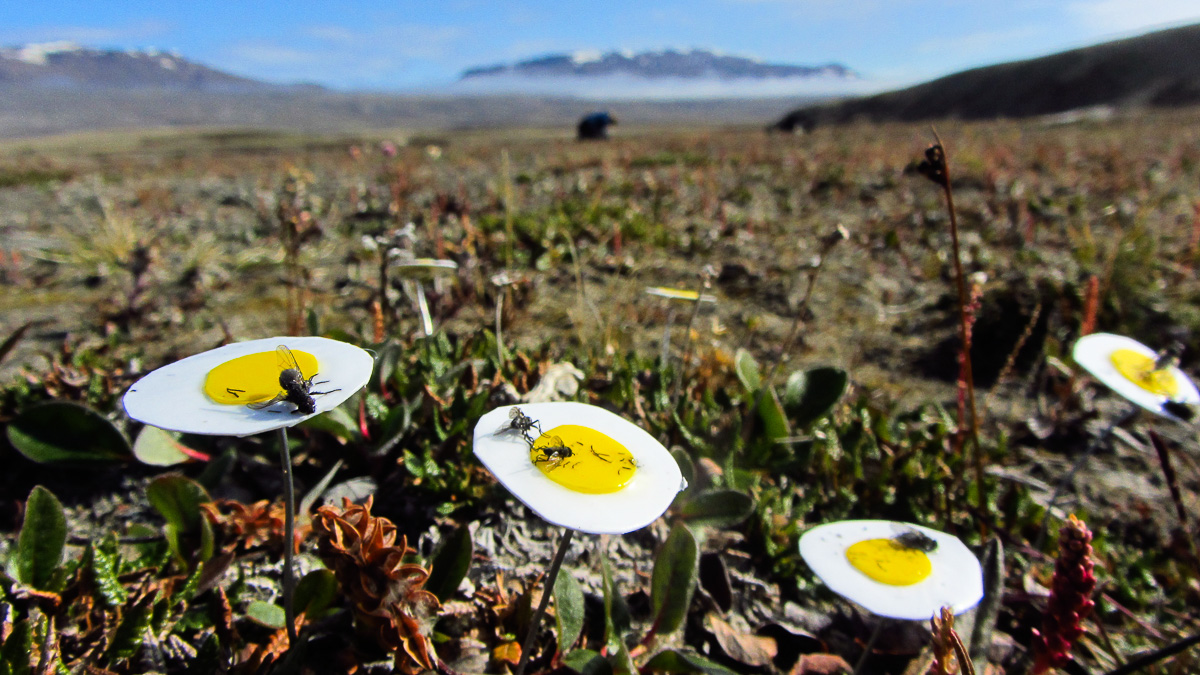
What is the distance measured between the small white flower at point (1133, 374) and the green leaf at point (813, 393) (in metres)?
0.69

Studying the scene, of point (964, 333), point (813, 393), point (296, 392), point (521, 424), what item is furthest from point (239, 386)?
point (813, 393)

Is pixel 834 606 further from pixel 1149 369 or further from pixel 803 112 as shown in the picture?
pixel 803 112

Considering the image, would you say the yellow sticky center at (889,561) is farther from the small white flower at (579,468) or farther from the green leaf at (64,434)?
the green leaf at (64,434)

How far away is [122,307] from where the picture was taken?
2980mm

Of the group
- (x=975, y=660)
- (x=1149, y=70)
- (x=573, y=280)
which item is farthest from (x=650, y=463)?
(x=1149, y=70)

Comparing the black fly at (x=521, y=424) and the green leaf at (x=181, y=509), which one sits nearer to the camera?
the black fly at (x=521, y=424)

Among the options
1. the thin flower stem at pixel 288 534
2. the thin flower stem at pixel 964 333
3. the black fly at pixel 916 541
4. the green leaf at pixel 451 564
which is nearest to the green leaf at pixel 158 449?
the thin flower stem at pixel 288 534

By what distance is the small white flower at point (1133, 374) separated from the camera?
1.74 meters

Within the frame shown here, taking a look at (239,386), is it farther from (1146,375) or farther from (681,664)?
(1146,375)

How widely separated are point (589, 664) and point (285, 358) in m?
0.92

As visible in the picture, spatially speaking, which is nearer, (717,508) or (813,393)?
(717,508)

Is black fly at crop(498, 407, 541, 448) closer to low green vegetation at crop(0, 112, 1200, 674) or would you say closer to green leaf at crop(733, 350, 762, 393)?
low green vegetation at crop(0, 112, 1200, 674)

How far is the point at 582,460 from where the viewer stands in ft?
3.48

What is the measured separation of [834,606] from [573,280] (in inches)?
89.8
